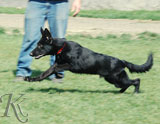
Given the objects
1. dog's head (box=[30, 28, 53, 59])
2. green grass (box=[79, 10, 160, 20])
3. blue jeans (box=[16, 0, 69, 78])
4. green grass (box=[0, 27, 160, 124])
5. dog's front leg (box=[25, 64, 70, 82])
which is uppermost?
blue jeans (box=[16, 0, 69, 78])

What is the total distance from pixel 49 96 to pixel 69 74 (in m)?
1.56

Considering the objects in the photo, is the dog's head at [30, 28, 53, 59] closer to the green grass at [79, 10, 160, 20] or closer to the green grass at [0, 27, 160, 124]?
the green grass at [0, 27, 160, 124]

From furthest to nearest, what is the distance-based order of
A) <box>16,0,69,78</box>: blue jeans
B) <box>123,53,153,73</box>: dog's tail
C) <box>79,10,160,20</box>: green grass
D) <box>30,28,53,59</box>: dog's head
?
<box>79,10,160,20</box>: green grass, <box>16,0,69,78</box>: blue jeans, <box>123,53,153,73</box>: dog's tail, <box>30,28,53,59</box>: dog's head

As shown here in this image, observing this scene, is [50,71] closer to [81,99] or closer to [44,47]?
[44,47]

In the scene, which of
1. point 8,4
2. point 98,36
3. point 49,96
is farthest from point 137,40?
point 8,4

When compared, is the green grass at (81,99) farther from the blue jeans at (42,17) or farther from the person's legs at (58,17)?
the person's legs at (58,17)

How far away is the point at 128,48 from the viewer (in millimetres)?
8969

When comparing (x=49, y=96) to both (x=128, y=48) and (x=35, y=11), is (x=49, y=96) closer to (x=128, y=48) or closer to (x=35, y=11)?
(x=35, y=11)

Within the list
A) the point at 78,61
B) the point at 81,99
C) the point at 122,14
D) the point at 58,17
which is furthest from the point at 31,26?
the point at 122,14

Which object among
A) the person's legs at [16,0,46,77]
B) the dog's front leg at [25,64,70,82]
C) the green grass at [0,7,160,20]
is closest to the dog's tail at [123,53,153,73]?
the dog's front leg at [25,64,70,82]

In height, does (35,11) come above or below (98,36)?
above

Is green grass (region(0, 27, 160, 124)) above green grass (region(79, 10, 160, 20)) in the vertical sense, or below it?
below

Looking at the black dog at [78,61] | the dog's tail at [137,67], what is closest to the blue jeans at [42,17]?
the black dog at [78,61]

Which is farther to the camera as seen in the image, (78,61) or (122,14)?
(122,14)
